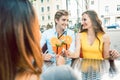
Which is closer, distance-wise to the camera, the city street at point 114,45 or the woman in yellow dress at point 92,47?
the woman in yellow dress at point 92,47

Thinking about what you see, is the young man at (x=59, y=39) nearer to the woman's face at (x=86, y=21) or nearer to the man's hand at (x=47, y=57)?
the man's hand at (x=47, y=57)

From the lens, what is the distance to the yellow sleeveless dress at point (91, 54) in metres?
3.51

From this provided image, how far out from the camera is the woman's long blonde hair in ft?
3.89

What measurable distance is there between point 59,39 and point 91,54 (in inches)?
16.1

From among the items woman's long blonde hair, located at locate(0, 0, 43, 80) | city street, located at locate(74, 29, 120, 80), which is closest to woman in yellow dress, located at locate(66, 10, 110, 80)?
city street, located at locate(74, 29, 120, 80)

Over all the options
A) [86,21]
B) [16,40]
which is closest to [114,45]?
[86,21]

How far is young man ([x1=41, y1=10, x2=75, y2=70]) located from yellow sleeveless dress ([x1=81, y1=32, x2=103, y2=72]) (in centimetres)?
15

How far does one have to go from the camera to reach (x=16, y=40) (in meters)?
1.18

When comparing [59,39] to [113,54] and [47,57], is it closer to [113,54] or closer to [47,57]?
[47,57]

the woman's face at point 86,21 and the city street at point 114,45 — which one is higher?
the woman's face at point 86,21

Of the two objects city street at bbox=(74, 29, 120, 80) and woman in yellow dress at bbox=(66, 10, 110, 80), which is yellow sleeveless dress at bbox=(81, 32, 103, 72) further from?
city street at bbox=(74, 29, 120, 80)

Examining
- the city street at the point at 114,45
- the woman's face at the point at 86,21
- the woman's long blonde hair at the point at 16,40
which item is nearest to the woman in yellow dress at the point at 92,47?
the woman's face at the point at 86,21

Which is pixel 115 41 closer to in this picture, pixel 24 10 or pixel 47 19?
pixel 24 10

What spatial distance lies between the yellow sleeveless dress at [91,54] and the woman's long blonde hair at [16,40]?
232cm
